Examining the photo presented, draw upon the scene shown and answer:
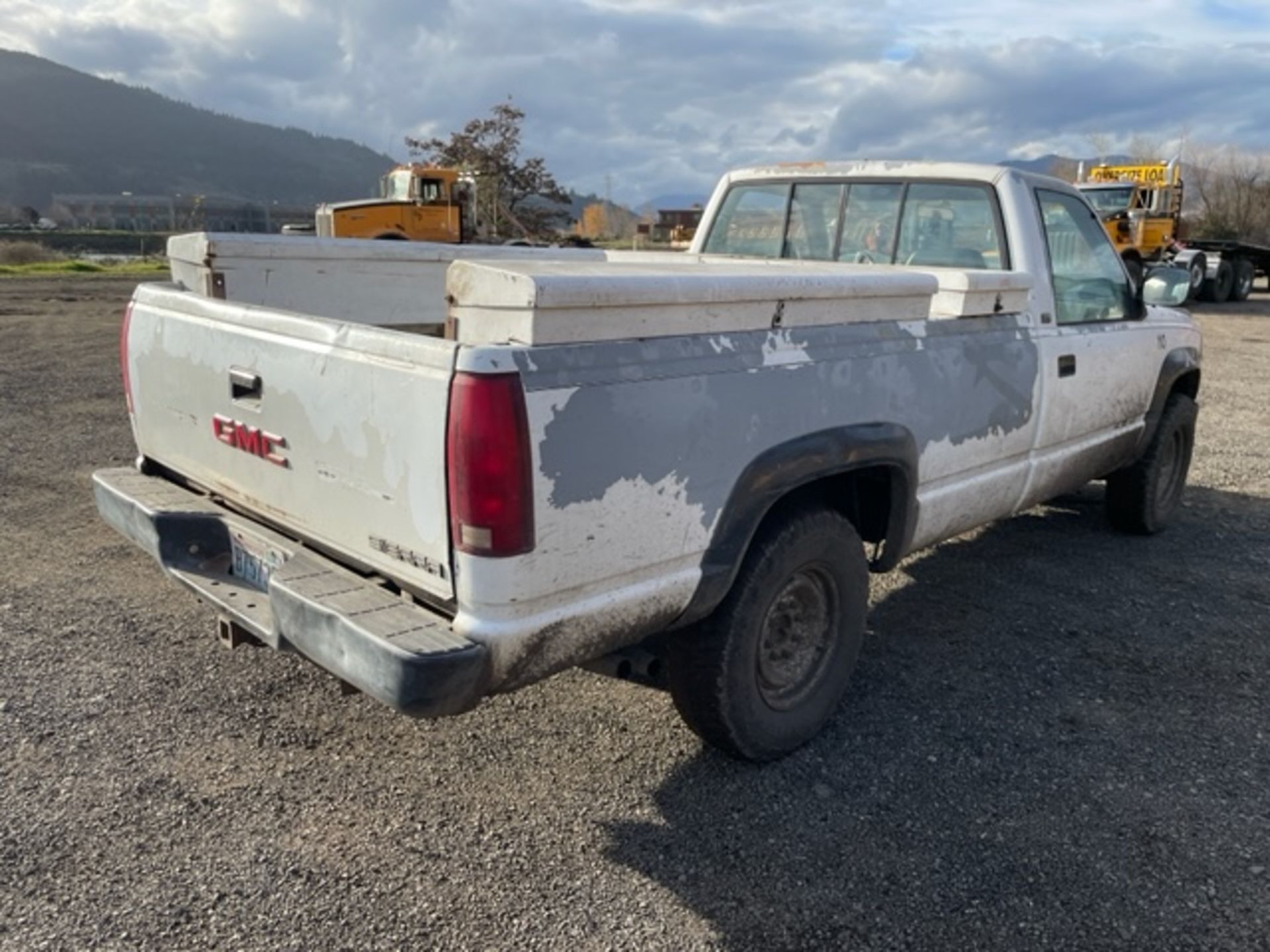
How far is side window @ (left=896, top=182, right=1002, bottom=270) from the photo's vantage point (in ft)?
14.7

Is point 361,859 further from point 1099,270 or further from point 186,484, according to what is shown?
point 1099,270

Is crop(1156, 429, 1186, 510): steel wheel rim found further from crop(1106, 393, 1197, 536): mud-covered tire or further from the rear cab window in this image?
the rear cab window

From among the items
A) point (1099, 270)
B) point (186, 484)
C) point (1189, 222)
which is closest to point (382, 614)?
point (186, 484)

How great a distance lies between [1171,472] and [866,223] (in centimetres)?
284

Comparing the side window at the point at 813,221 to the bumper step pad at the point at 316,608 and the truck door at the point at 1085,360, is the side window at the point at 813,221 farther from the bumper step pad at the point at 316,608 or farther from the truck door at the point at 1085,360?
the bumper step pad at the point at 316,608

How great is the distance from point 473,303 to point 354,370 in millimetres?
389

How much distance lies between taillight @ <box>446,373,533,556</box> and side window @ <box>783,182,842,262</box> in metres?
3.07

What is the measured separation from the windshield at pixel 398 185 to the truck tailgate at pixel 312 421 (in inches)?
842

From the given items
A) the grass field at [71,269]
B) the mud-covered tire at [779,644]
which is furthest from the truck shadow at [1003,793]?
the grass field at [71,269]

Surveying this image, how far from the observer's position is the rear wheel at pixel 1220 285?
23.4 m

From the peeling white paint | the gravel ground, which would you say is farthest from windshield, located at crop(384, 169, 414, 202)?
the peeling white paint

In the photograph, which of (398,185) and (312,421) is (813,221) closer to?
(312,421)

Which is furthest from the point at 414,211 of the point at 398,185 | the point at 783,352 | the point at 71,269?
the point at 783,352

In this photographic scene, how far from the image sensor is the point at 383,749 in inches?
135
